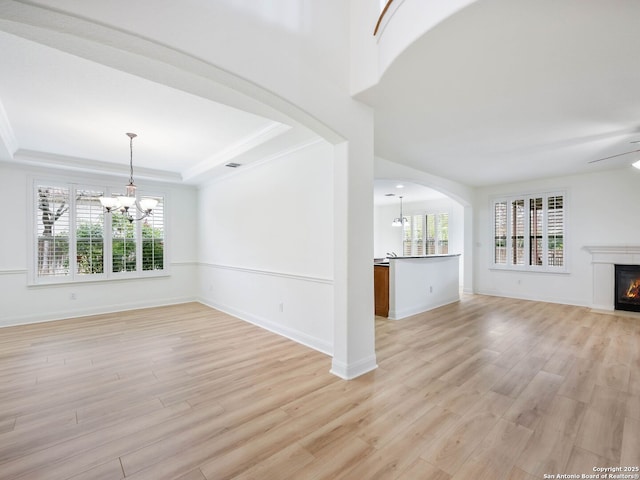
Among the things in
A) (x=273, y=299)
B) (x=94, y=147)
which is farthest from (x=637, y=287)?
(x=94, y=147)

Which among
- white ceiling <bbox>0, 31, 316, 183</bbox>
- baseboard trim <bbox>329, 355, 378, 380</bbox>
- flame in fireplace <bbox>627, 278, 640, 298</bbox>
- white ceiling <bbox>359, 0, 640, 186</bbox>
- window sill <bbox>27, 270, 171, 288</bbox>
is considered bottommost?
baseboard trim <bbox>329, 355, 378, 380</bbox>

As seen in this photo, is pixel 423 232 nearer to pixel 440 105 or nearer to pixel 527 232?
pixel 527 232

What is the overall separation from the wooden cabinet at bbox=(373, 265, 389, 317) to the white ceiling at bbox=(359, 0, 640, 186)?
6.82 feet

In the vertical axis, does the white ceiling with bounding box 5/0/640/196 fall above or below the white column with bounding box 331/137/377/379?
above

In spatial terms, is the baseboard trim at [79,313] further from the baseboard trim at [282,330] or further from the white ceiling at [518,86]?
the white ceiling at [518,86]

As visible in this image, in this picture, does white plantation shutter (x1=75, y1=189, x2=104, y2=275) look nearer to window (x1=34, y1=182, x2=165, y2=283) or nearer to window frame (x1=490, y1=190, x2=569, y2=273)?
window (x1=34, y1=182, x2=165, y2=283)

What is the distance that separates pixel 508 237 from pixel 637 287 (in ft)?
7.82

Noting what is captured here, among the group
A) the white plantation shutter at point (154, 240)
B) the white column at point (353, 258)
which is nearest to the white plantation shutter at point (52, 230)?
the white plantation shutter at point (154, 240)

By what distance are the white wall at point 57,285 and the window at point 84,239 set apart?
0.17m

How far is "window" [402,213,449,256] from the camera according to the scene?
9805 mm

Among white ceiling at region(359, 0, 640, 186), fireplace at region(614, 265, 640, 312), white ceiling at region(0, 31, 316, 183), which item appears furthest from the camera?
fireplace at region(614, 265, 640, 312)

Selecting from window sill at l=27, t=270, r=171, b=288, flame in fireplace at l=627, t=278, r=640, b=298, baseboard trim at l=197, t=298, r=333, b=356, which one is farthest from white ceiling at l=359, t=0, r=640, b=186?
window sill at l=27, t=270, r=171, b=288

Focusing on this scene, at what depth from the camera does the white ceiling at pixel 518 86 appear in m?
1.95

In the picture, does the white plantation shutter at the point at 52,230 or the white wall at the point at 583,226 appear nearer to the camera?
the white plantation shutter at the point at 52,230
